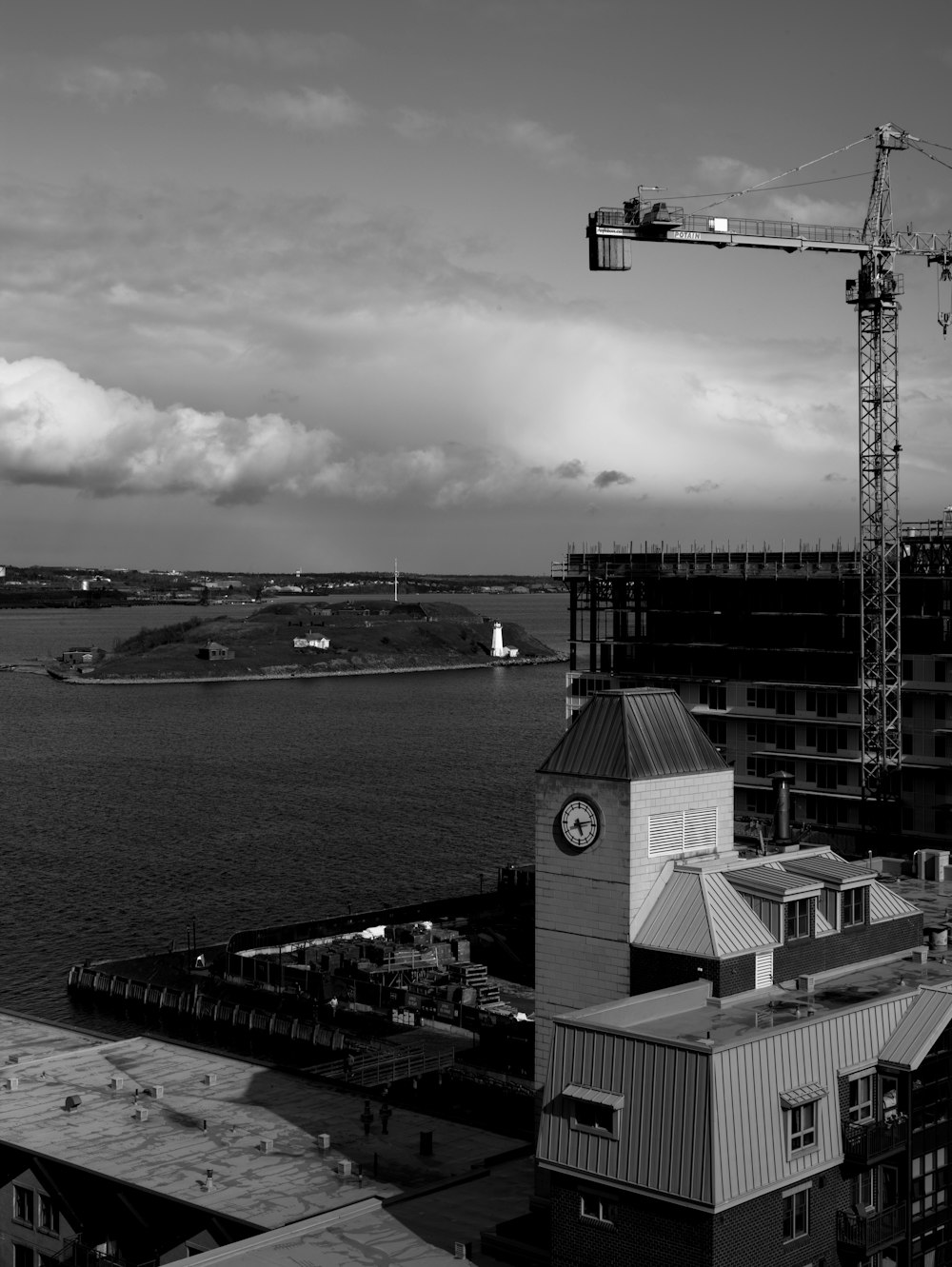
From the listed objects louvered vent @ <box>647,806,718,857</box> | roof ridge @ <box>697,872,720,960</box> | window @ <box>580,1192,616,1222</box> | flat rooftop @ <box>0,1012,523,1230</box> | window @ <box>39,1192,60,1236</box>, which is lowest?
window @ <box>39,1192,60,1236</box>

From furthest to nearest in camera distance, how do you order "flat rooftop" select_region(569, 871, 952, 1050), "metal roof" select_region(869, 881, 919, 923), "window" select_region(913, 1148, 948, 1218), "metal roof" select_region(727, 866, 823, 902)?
1. "metal roof" select_region(869, 881, 919, 923)
2. "metal roof" select_region(727, 866, 823, 902)
3. "window" select_region(913, 1148, 948, 1218)
4. "flat rooftop" select_region(569, 871, 952, 1050)

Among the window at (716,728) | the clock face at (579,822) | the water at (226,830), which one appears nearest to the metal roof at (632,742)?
the clock face at (579,822)

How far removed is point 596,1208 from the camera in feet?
92.1

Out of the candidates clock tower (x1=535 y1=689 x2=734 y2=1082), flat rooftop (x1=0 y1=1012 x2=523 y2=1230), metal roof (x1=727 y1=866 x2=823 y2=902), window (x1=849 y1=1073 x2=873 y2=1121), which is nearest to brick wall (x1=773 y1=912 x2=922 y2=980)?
metal roof (x1=727 y1=866 x2=823 y2=902)

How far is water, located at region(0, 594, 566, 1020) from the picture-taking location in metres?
89.5

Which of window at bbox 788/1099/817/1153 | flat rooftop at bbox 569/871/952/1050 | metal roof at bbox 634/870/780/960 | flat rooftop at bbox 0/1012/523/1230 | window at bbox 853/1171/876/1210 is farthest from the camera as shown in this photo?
flat rooftop at bbox 0/1012/523/1230

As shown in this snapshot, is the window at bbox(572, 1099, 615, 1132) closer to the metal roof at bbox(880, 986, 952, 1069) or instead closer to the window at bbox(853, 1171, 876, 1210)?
the window at bbox(853, 1171, 876, 1210)

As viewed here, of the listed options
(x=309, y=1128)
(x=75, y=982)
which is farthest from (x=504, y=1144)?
(x=75, y=982)

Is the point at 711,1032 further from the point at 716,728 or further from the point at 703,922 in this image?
the point at 716,728

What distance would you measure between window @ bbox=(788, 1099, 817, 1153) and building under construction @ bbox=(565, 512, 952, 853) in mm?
54572

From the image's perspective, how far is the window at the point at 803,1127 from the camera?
28250 mm

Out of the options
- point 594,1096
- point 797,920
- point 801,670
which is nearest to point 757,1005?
point 797,920

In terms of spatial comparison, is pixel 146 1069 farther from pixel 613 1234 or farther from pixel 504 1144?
pixel 613 1234

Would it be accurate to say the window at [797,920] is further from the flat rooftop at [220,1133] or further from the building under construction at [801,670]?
the building under construction at [801,670]
